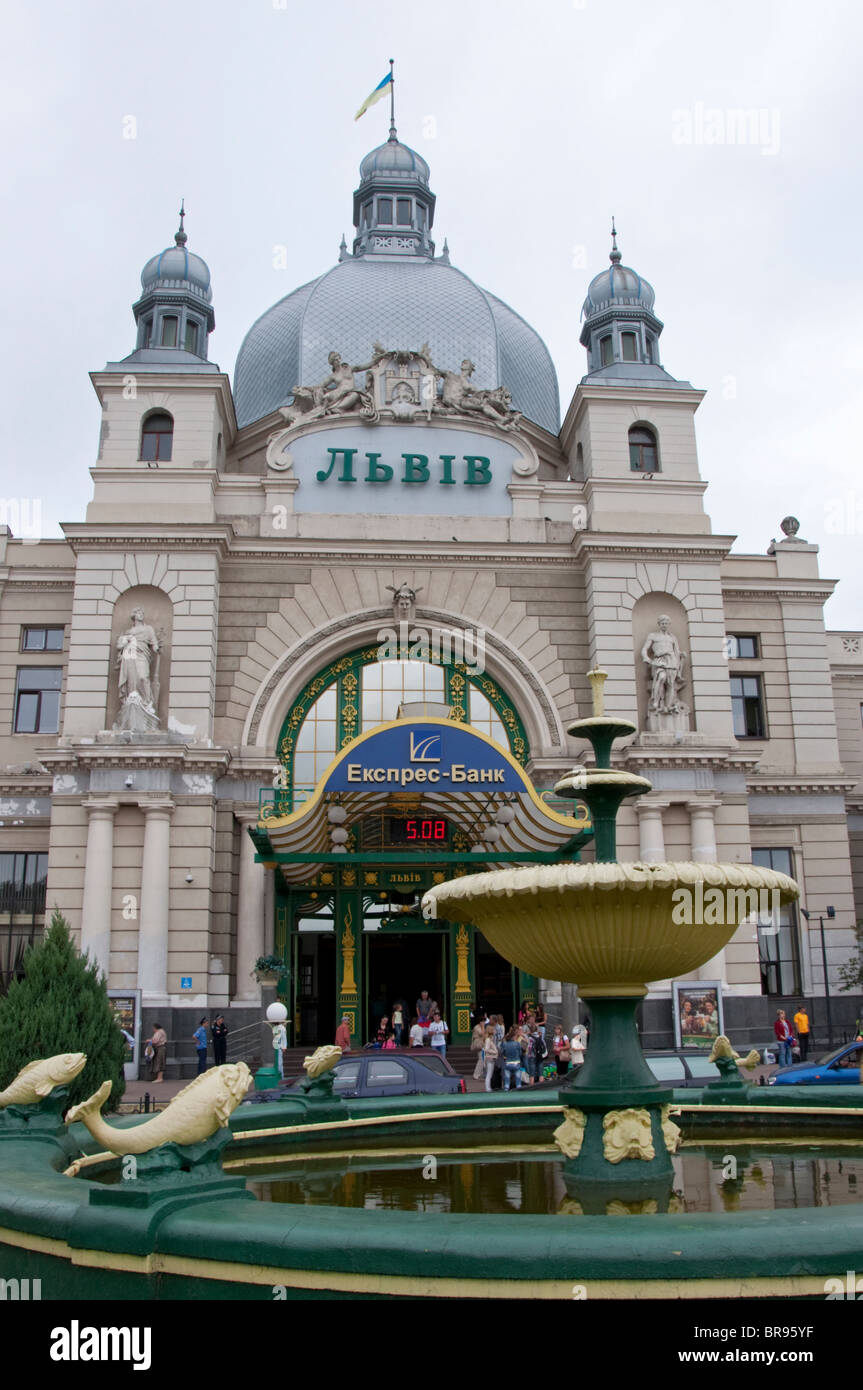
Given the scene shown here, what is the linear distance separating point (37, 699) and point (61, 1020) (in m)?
18.9

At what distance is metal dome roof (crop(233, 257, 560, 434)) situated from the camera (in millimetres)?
35812

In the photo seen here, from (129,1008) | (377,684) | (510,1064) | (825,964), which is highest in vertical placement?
(377,684)

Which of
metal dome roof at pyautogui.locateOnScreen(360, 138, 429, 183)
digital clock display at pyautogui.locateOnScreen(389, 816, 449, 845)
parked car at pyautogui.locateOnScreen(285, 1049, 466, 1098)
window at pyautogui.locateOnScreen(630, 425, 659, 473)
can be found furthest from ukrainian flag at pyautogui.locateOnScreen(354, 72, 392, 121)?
parked car at pyautogui.locateOnScreen(285, 1049, 466, 1098)

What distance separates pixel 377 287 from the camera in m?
37.1

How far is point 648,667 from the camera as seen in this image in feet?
95.3

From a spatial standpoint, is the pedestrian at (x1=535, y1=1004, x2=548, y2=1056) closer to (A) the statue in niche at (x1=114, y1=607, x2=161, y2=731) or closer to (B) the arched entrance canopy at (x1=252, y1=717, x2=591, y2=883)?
(B) the arched entrance canopy at (x1=252, y1=717, x2=591, y2=883)

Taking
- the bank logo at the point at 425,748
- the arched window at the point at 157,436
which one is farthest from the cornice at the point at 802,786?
the arched window at the point at 157,436

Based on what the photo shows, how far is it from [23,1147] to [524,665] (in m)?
22.8

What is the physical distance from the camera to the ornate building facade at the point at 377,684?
86.7ft

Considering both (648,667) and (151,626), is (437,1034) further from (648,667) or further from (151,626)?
(151,626)

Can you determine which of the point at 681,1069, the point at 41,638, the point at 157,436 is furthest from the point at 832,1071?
the point at 41,638

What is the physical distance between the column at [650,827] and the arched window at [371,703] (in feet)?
11.2

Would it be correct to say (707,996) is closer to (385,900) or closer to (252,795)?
(385,900)
